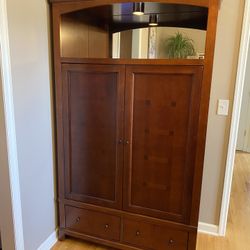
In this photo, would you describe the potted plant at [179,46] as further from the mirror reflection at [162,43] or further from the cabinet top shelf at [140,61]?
the cabinet top shelf at [140,61]

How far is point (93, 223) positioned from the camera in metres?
2.01

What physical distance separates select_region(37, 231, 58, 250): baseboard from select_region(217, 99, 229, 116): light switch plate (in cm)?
172

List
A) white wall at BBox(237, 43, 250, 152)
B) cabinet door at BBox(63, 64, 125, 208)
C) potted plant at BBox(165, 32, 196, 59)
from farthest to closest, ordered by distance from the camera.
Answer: white wall at BBox(237, 43, 250, 152) → potted plant at BBox(165, 32, 196, 59) → cabinet door at BBox(63, 64, 125, 208)

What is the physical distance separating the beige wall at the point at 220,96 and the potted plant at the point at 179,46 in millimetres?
242

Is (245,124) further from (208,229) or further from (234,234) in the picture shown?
(208,229)

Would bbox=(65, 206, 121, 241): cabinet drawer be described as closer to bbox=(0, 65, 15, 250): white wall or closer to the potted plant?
bbox=(0, 65, 15, 250): white wall

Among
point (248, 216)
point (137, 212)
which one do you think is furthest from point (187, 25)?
point (248, 216)

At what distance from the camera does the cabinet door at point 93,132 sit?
1755mm

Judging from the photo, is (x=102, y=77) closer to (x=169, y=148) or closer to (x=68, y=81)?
(x=68, y=81)

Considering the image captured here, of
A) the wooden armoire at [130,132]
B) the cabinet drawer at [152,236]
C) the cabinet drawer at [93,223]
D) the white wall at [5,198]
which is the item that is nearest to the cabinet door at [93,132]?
the wooden armoire at [130,132]

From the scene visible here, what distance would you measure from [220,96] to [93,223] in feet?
4.79

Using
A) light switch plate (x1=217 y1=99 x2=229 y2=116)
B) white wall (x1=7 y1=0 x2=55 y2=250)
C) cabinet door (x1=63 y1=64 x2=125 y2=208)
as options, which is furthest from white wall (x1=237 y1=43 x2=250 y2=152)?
white wall (x1=7 y1=0 x2=55 y2=250)

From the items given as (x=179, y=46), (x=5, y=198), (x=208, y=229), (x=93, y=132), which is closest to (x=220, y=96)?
(x=179, y=46)

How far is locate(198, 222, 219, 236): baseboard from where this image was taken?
88.9 inches
